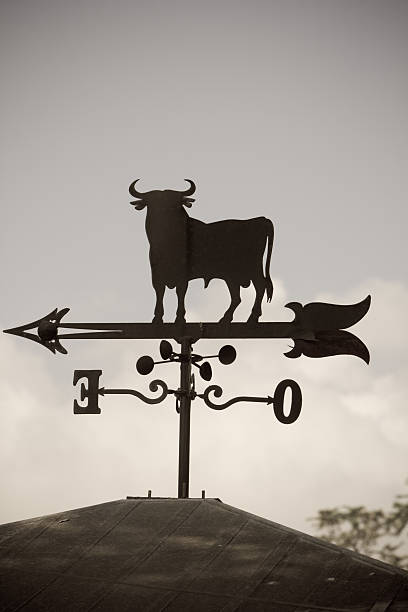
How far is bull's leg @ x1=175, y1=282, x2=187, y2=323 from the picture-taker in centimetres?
470

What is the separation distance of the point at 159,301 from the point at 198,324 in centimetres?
26

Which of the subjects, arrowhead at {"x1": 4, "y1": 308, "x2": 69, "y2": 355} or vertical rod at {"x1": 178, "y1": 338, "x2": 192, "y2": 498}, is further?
arrowhead at {"x1": 4, "y1": 308, "x2": 69, "y2": 355}

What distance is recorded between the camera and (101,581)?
138 inches

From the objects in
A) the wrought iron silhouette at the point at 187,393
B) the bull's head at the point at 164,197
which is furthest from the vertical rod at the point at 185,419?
the bull's head at the point at 164,197

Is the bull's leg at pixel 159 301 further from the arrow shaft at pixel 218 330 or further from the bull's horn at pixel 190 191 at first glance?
the bull's horn at pixel 190 191

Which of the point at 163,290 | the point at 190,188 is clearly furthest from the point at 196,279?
the point at 190,188

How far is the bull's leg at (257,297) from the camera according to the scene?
4680 mm

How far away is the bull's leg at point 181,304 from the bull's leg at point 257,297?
1.08 feet

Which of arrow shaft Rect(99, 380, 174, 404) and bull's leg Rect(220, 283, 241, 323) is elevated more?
bull's leg Rect(220, 283, 241, 323)

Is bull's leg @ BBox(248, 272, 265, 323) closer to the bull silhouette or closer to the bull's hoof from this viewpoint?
the bull silhouette

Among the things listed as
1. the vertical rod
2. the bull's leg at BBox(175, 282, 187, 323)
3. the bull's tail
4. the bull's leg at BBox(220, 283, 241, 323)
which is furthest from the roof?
the bull's tail

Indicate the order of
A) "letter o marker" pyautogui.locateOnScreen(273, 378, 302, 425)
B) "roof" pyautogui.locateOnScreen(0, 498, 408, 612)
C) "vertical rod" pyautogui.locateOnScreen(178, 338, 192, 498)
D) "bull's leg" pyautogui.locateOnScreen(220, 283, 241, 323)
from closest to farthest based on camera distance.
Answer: "roof" pyautogui.locateOnScreen(0, 498, 408, 612)
"vertical rod" pyautogui.locateOnScreen(178, 338, 192, 498)
"letter o marker" pyautogui.locateOnScreen(273, 378, 302, 425)
"bull's leg" pyautogui.locateOnScreen(220, 283, 241, 323)

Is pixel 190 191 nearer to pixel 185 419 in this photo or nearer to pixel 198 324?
pixel 198 324

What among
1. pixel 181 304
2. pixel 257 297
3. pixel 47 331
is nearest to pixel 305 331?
pixel 257 297
